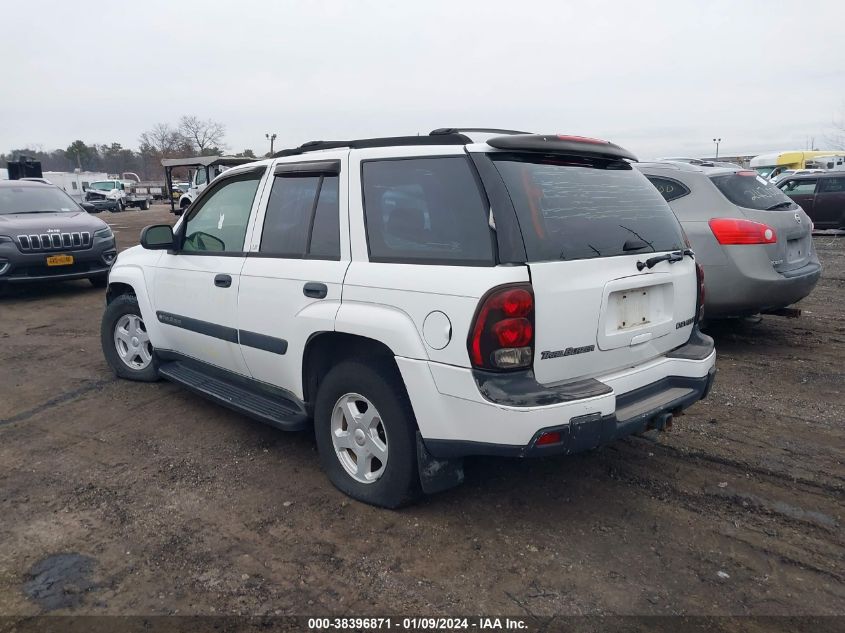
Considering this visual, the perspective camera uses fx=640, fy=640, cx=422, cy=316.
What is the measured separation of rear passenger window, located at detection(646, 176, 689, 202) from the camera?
19.7ft

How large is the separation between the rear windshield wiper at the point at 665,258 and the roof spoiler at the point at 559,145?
23.2 inches

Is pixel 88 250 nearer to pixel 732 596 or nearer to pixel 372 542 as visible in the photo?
pixel 372 542

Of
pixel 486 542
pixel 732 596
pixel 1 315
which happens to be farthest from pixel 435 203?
pixel 1 315

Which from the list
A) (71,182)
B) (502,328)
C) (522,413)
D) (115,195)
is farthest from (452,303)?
(71,182)

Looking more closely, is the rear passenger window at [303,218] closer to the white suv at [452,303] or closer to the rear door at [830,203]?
the white suv at [452,303]

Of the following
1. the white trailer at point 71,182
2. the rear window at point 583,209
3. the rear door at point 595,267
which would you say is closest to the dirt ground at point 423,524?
the rear door at point 595,267

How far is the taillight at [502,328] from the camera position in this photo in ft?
8.73

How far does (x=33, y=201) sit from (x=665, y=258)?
995 centimetres

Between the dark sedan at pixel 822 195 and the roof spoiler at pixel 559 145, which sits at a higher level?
the roof spoiler at pixel 559 145

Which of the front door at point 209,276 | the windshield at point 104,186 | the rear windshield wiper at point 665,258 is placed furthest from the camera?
the windshield at point 104,186

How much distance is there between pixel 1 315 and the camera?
8.32m

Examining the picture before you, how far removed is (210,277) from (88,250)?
6.33m

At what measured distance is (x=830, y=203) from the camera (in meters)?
16.6

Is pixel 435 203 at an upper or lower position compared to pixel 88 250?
upper
